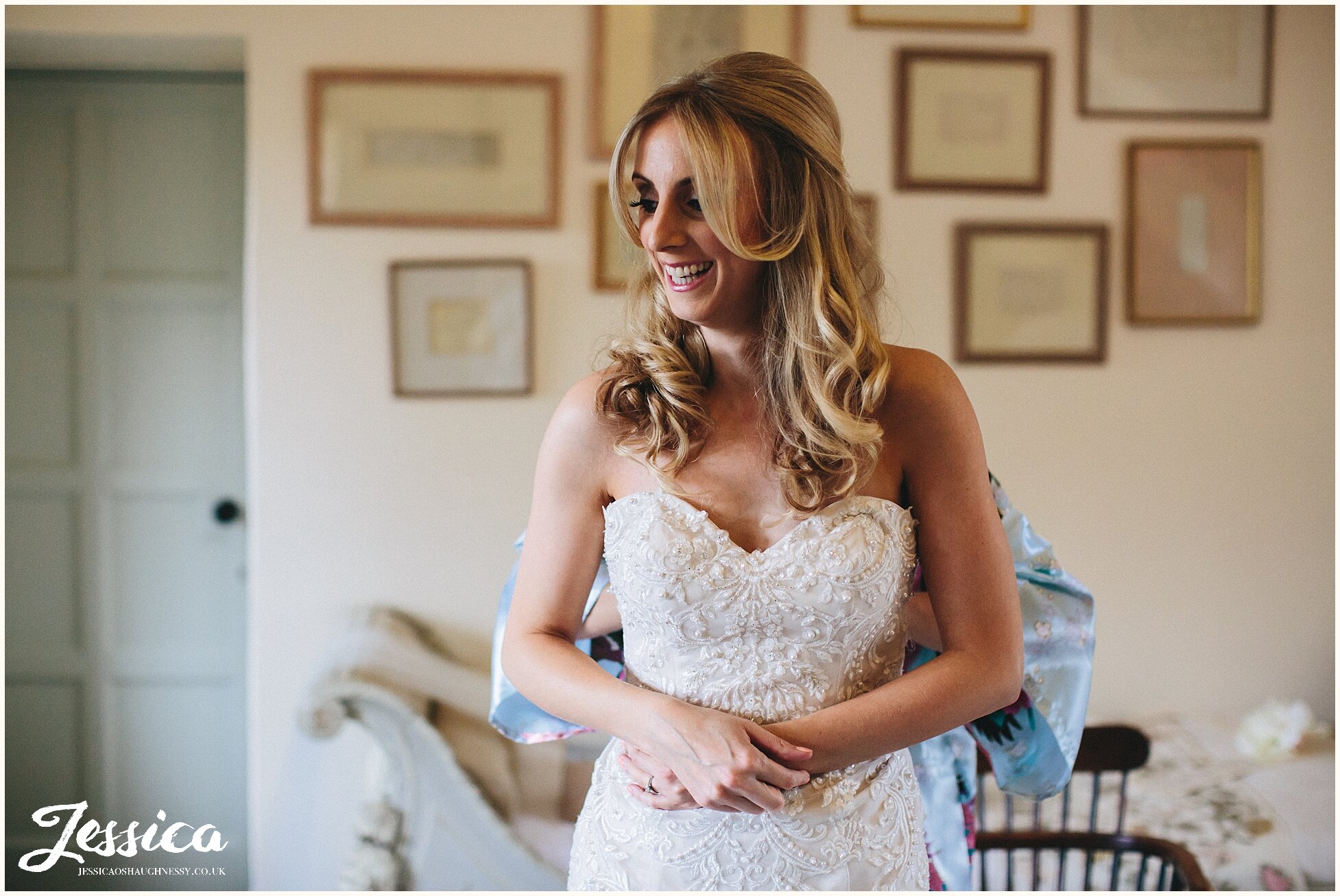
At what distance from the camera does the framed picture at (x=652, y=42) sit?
256 centimetres

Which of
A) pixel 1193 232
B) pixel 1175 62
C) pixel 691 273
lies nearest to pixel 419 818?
pixel 691 273

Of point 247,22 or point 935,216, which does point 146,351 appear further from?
point 935,216

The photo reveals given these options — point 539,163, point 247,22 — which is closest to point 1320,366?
point 539,163

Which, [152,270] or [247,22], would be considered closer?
[247,22]

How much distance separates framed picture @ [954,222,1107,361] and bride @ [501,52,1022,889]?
1690 mm

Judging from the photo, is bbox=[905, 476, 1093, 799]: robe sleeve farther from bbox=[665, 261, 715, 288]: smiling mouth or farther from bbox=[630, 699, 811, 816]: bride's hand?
bbox=[665, 261, 715, 288]: smiling mouth

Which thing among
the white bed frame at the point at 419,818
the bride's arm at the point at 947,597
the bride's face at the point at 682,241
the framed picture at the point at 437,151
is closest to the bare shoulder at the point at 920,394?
the bride's arm at the point at 947,597

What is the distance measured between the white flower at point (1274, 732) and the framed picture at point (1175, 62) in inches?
63.5

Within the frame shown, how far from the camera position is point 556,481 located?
3.58ft

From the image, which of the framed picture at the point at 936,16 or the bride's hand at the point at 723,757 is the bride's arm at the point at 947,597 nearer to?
the bride's hand at the point at 723,757

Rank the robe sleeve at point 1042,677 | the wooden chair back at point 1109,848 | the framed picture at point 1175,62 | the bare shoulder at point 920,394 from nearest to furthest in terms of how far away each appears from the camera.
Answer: the bare shoulder at point 920,394 → the robe sleeve at point 1042,677 → the wooden chair back at point 1109,848 → the framed picture at point 1175,62

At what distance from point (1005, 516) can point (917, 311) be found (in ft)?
5.03

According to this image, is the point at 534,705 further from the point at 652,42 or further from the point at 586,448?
the point at 652,42

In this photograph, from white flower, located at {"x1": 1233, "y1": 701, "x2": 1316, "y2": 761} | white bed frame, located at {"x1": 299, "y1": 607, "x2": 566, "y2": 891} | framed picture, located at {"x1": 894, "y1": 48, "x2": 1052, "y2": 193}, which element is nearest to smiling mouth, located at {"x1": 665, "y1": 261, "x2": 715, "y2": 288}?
white bed frame, located at {"x1": 299, "y1": 607, "x2": 566, "y2": 891}
